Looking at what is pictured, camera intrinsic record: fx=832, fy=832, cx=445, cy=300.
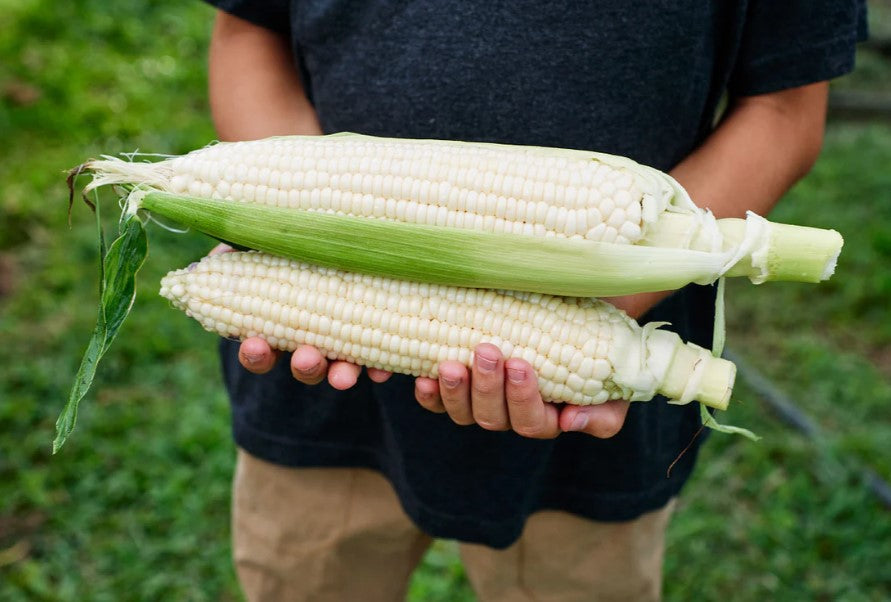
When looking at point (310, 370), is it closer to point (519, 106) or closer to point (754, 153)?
point (519, 106)

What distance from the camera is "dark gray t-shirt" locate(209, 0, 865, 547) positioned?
1.31m

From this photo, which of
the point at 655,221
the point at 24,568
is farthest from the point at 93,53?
the point at 655,221

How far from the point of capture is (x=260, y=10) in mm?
1534

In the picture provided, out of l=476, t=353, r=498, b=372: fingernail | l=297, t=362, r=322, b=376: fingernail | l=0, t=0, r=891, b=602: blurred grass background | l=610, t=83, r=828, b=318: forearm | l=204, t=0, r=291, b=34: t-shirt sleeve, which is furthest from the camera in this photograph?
l=0, t=0, r=891, b=602: blurred grass background

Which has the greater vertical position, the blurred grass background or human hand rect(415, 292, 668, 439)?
human hand rect(415, 292, 668, 439)

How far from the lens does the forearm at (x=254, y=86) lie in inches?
60.9

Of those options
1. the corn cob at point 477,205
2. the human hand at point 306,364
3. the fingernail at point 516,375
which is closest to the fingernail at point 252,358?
the human hand at point 306,364

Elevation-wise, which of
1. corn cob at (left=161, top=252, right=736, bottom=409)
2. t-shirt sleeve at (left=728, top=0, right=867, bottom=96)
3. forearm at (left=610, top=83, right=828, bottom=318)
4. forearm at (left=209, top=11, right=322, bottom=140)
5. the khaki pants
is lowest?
the khaki pants

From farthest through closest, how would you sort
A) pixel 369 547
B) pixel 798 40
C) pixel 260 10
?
pixel 369 547 → pixel 260 10 → pixel 798 40

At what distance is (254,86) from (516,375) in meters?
0.80

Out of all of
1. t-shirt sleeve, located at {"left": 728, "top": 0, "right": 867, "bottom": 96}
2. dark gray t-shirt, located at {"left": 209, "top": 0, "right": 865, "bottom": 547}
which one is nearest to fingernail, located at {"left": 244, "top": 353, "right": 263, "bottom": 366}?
dark gray t-shirt, located at {"left": 209, "top": 0, "right": 865, "bottom": 547}

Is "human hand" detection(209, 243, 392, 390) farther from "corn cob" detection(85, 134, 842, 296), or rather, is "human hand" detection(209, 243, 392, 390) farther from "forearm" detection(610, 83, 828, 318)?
"forearm" detection(610, 83, 828, 318)

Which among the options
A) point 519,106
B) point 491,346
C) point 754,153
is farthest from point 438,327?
point 754,153

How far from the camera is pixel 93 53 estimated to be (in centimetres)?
564
